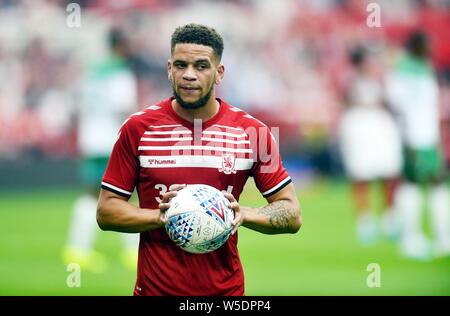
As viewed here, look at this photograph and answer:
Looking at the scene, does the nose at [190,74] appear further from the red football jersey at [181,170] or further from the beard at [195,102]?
the red football jersey at [181,170]

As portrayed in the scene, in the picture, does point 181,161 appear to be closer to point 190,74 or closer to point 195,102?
point 195,102

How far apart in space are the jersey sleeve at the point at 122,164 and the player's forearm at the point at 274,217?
68 centimetres

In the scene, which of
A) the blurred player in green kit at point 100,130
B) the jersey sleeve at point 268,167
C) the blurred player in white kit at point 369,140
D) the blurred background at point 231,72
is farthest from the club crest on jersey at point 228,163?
the blurred background at point 231,72

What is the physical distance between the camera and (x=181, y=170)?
5.19 metres

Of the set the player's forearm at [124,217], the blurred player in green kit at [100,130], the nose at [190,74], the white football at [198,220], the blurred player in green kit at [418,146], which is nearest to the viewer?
the white football at [198,220]

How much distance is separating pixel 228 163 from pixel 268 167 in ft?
0.83

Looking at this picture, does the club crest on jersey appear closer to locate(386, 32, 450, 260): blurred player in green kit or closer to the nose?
the nose

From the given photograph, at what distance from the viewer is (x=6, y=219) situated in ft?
54.2

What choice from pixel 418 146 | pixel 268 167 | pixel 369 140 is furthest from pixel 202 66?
pixel 369 140

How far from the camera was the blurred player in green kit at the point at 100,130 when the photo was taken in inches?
439

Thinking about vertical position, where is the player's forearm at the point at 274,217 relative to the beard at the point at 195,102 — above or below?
below

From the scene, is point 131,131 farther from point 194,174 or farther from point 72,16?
point 72,16

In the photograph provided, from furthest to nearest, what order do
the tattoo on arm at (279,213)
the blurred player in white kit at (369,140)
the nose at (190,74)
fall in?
the blurred player in white kit at (369,140) < the tattoo on arm at (279,213) < the nose at (190,74)

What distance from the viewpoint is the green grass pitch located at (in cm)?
977
